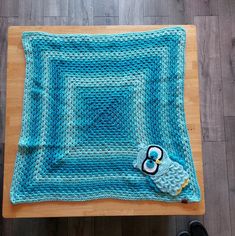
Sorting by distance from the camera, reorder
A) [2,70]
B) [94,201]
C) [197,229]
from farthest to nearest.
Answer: [2,70], [197,229], [94,201]

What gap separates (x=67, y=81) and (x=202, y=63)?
699mm

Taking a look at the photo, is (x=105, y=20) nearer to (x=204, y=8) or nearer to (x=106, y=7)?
(x=106, y=7)

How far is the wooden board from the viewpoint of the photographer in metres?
0.96

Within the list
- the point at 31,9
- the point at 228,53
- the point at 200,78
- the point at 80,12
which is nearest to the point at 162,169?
the point at 200,78

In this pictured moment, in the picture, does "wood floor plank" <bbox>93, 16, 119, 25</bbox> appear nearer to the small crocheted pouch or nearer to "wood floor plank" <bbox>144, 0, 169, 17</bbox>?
"wood floor plank" <bbox>144, 0, 169, 17</bbox>

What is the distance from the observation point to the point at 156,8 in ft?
4.71

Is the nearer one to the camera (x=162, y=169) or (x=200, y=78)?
(x=162, y=169)

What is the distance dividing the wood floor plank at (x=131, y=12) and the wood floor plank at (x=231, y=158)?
64 cm

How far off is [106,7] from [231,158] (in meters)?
0.92

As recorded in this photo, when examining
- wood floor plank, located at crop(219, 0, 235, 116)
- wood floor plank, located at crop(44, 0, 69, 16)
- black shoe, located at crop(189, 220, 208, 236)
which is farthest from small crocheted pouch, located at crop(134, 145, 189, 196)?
wood floor plank, located at crop(44, 0, 69, 16)

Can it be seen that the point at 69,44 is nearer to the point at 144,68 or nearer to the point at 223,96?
the point at 144,68

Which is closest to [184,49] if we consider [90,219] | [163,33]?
[163,33]

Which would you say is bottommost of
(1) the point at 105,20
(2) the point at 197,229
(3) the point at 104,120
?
(2) the point at 197,229

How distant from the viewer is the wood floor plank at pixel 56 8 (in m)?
1.43
